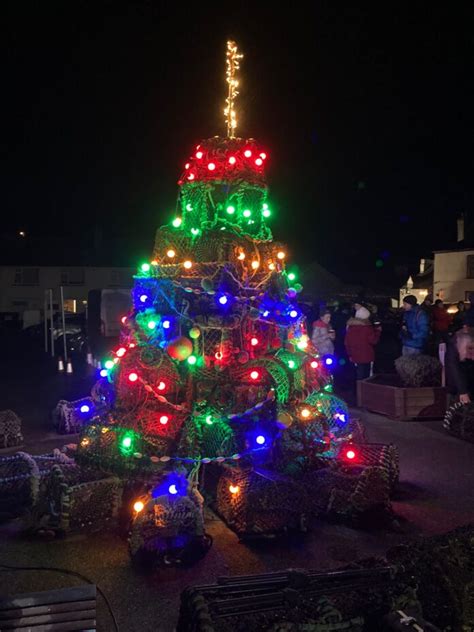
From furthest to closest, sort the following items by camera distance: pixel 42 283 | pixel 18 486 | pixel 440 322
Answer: pixel 42 283 < pixel 440 322 < pixel 18 486

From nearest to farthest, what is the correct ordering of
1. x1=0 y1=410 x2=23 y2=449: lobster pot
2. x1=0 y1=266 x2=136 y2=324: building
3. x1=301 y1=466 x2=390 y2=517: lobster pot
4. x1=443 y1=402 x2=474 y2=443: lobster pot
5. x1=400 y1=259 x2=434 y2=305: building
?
x1=301 y1=466 x2=390 y2=517: lobster pot → x1=0 y1=410 x2=23 y2=449: lobster pot → x1=443 y1=402 x2=474 y2=443: lobster pot → x1=400 y1=259 x2=434 y2=305: building → x1=0 y1=266 x2=136 y2=324: building

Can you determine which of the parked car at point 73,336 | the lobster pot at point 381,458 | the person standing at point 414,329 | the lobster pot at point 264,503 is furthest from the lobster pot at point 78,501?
the parked car at point 73,336

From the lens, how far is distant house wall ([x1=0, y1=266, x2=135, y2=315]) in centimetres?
5012

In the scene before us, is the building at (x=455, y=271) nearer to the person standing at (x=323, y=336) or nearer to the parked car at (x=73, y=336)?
the parked car at (x=73, y=336)

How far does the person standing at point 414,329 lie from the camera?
11.7 metres

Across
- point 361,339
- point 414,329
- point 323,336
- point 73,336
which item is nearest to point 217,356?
point 323,336

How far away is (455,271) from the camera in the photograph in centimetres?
A: 3819

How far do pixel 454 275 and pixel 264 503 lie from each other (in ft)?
119

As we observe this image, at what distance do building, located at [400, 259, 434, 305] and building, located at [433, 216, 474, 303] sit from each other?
21.8ft

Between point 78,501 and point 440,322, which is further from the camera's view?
point 440,322

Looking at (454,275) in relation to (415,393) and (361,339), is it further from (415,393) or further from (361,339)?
(415,393)

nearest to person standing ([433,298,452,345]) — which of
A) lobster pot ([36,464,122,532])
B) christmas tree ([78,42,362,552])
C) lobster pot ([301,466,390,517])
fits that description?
christmas tree ([78,42,362,552])

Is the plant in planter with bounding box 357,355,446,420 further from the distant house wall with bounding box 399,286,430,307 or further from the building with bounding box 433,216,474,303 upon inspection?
the distant house wall with bounding box 399,286,430,307

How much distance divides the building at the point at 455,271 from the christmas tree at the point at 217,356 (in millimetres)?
32616
